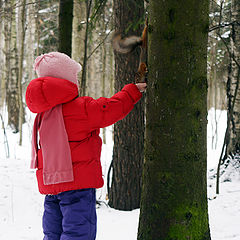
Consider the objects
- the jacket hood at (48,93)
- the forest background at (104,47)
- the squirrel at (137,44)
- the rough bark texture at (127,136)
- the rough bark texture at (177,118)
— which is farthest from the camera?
the forest background at (104,47)

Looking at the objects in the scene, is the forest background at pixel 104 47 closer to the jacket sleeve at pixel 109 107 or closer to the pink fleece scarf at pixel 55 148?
the jacket sleeve at pixel 109 107

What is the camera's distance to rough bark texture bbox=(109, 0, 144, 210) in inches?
171

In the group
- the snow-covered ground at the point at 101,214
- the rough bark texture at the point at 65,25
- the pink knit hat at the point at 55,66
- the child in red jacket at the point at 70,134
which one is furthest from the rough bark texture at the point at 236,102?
the pink knit hat at the point at 55,66

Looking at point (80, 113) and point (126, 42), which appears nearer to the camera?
point (80, 113)

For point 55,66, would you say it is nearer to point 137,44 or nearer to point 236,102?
point 137,44

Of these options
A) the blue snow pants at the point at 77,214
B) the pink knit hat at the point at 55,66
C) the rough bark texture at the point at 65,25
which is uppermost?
the rough bark texture at the point at 65,25

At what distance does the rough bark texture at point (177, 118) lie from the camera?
2.04 m

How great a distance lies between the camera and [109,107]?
2184mm

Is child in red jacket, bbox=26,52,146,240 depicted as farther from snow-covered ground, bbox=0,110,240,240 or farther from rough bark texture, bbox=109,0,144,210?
rough bark texture, bbox=109,0,144,210

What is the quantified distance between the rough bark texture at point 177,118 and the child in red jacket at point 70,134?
26cm

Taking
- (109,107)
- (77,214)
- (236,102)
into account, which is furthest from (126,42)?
(236,102)

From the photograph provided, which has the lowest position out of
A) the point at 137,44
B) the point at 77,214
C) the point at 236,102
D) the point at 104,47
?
the point at 77,214

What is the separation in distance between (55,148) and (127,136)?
Result: 2.25m

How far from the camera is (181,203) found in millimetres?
2105
